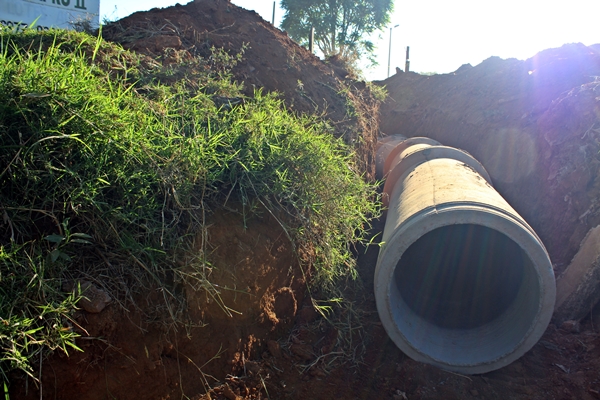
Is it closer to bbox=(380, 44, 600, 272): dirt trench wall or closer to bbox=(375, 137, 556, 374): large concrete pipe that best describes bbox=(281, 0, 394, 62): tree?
bbox=(380, 44, 600, 272): dirt trench wall

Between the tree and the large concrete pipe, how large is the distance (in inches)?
697

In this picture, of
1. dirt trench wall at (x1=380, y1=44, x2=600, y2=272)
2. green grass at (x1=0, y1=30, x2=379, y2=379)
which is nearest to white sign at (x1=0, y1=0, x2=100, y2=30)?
green grass at (x1=0, y1=30, x2=379, y2=379)

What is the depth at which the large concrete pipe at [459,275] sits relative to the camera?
341 centimetres

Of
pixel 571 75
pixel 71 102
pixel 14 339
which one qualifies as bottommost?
pixel 14 339

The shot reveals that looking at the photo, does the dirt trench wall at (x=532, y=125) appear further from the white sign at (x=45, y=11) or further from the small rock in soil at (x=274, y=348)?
the white sign at (x=45, y=11)

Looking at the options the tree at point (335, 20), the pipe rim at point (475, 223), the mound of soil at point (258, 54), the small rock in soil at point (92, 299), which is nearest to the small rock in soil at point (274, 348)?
the pipe rim at point (475, 223)

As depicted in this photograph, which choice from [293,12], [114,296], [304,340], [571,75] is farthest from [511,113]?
[293,12]

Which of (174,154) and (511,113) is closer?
(174,154)

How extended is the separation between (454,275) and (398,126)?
712cm

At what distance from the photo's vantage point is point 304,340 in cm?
348

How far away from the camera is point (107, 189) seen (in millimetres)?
2676

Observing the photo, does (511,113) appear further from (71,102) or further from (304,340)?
(71,102)

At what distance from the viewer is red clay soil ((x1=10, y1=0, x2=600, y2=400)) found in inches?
99.1

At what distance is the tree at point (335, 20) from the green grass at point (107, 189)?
18.8m
